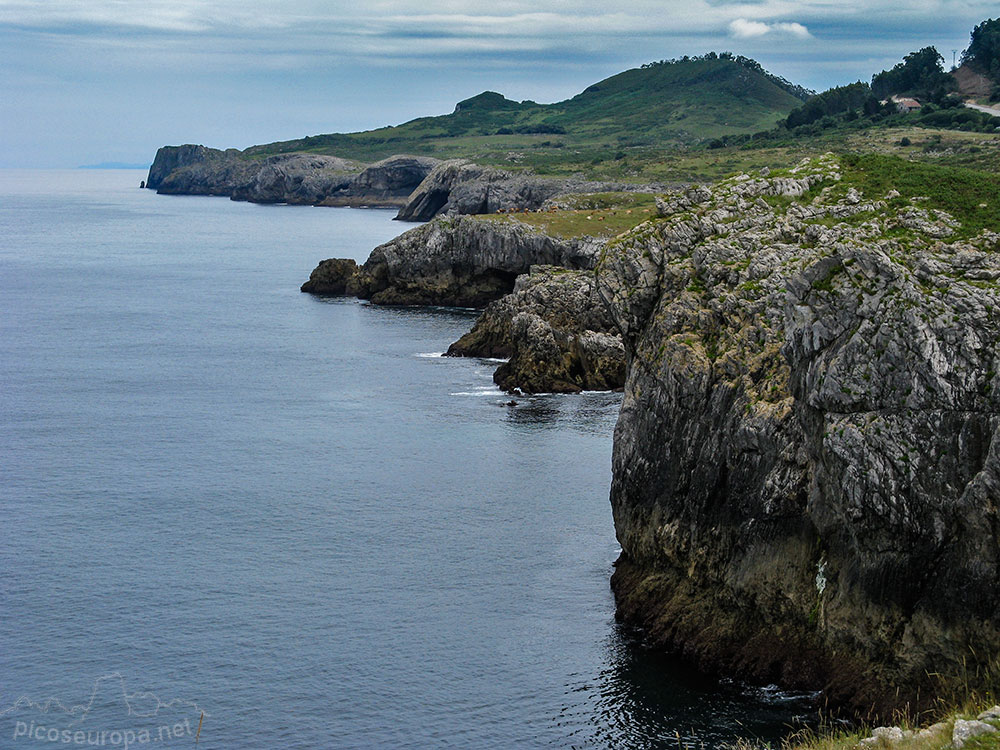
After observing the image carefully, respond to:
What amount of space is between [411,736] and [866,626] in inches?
598

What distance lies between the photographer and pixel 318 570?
54.0m

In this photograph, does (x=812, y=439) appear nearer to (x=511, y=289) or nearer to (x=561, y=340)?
(x=561, y=340)

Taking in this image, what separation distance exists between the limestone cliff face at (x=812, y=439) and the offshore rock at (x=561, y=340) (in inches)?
1576

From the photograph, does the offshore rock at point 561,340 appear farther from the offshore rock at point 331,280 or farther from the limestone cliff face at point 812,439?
the offshore rock at point 331,280

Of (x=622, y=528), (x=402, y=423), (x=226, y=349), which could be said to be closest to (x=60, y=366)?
(x=226, y=349)

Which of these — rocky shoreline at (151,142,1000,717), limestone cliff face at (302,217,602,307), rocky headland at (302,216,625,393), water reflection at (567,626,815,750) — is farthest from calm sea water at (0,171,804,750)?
limestone cliff face at (302,217,602,307)

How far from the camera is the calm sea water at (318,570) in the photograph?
40781 millimetres

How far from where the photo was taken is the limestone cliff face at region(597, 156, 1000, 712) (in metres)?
36.9

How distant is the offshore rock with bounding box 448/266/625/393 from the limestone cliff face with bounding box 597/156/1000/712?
131 ft

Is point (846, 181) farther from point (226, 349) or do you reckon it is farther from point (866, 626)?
point (226, 349)

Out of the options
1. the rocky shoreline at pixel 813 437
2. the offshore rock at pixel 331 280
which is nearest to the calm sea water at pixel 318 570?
the rocky shoreline at pixel 813 437

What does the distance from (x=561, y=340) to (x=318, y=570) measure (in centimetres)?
4574

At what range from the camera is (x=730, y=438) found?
4466 cm

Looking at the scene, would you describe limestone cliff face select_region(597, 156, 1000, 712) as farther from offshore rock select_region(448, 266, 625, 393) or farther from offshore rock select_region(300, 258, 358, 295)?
offshore rock select_region(300, 258, 358, 295)
